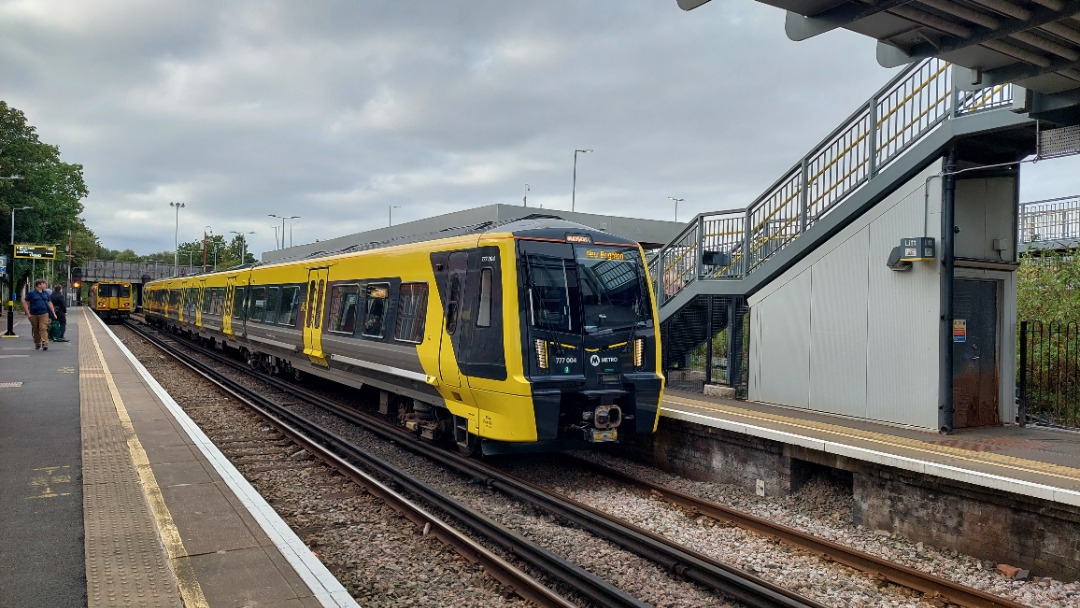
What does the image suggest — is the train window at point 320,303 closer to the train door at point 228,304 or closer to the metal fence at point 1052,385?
the train door at point 228,304

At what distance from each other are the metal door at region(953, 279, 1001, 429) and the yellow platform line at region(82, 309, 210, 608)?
8.84m

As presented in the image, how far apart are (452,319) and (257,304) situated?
1054 centimetres

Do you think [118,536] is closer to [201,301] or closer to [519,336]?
[519,336]

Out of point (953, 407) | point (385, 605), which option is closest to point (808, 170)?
point (953, 407)

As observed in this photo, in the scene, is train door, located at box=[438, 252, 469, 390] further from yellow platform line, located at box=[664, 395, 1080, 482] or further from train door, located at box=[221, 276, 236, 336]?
train door, located at box=[221, 276, 236, 336]

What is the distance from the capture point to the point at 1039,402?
11.3m

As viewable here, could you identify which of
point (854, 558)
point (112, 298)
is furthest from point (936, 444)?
point (112, 298)

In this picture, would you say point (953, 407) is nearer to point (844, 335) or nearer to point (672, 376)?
point (844, 335)

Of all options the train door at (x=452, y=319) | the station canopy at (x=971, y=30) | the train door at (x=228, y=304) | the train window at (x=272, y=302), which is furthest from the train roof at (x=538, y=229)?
the train door at (x=228, y=304)

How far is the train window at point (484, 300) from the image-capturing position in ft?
27.8

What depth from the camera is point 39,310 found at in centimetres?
1958

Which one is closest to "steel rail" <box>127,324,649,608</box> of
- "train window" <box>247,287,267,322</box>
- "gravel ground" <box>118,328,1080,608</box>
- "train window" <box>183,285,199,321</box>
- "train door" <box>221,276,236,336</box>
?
"gravel ground" <box>118,328,1080,608</box>

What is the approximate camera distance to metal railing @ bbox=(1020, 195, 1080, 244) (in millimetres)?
23453

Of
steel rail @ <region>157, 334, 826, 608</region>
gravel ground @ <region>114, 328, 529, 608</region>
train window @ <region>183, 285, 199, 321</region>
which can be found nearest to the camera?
steel rail @ <region>157, 334, 826, 608</region>
